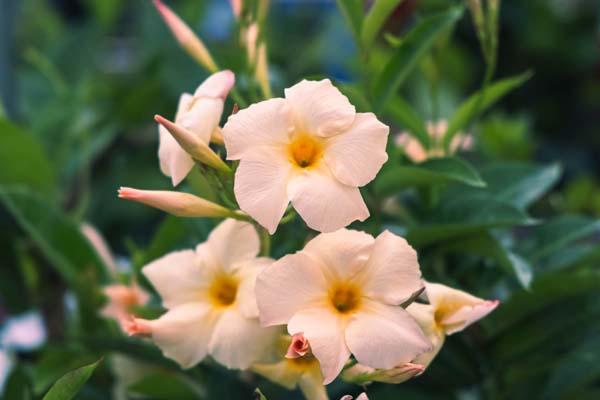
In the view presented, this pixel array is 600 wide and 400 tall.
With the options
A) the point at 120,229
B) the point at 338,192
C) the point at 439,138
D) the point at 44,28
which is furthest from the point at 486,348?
the point at 44,28

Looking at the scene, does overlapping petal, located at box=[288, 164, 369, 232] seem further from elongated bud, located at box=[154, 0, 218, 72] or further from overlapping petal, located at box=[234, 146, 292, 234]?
elongated bud, located at box=[154, 0, 218, 72]

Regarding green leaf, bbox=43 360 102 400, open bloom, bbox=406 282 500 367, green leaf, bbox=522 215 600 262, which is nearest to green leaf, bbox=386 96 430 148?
green leaf, bbox=522 215 600 262

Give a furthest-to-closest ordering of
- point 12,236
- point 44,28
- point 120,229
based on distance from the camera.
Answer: point 44,28 < point 120,229 < point 12,236

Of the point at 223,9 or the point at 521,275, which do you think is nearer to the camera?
the point at 521,275

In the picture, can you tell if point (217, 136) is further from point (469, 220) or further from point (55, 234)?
point (55, 234)

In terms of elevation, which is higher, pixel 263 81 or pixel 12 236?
pixel 263 81

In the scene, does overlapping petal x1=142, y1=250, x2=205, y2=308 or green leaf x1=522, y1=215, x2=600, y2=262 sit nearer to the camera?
overlapping petal x1=142, y1=250, x2=205, y2=308

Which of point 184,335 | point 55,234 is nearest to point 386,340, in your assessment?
point 184,335

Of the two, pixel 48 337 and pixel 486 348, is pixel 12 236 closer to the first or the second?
pixel 48 337

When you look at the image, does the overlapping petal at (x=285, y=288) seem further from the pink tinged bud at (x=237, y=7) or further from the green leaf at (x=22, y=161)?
the green leaf at (x=22, y=161)
